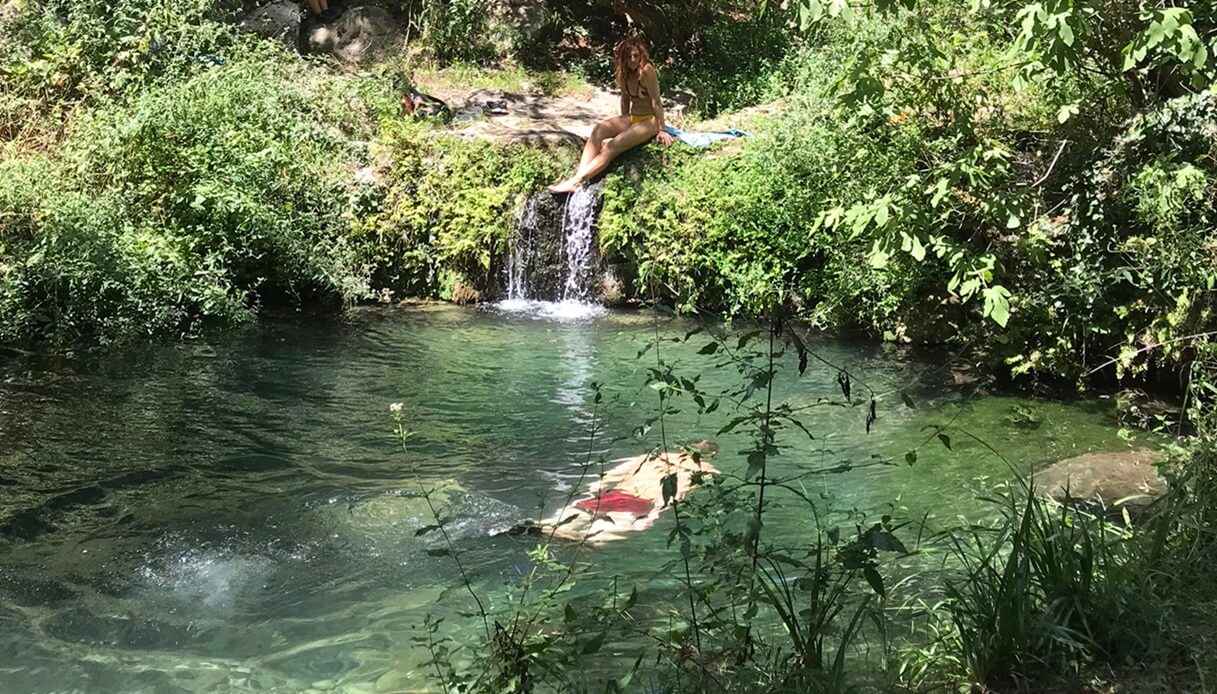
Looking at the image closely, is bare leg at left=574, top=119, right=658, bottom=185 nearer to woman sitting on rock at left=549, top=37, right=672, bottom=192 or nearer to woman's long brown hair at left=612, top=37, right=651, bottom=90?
woman sitting on rock at left=549, top=37, right=672, bottom=192

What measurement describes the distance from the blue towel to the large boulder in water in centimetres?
735

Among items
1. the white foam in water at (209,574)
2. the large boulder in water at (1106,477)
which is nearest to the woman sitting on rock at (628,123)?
the large boulder in water at (1106,477)

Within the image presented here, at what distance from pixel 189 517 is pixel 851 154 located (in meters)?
6.56

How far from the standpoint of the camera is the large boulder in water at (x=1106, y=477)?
5667mm

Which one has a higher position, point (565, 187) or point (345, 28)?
point (345, 28)

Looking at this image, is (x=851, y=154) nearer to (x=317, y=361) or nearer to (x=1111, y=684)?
(x=317, y=361)

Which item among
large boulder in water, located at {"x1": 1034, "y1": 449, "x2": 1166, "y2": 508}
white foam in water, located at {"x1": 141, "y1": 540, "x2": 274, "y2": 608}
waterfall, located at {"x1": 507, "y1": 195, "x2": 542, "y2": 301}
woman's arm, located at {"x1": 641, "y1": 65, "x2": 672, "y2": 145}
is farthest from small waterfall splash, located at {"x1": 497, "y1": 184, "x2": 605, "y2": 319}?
white foam in water, located at {"x1": 141, "y1": 540, "x2": 274, "y2": 608}

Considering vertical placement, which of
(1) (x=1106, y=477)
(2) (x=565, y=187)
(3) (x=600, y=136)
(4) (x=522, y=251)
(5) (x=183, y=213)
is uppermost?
(3) (x=600, y=136)

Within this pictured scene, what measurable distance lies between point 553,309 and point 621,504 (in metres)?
6.54

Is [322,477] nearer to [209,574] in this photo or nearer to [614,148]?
[209,574]

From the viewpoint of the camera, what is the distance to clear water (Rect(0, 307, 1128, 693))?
436 cm

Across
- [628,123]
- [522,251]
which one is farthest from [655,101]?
[522,251]

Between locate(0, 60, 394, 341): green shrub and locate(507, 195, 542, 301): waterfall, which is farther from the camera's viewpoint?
locate(507, 195, 542, 301): waterfall

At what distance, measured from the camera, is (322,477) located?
6453 mm
